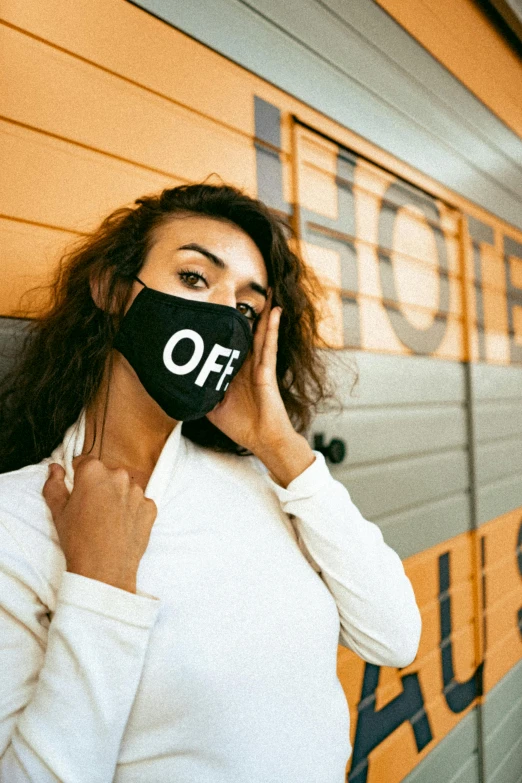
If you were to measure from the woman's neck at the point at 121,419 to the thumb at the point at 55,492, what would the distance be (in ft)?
0.38

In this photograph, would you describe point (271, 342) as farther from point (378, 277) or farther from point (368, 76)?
point (368, 76)

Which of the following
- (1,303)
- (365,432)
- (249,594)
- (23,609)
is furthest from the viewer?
(365,432)

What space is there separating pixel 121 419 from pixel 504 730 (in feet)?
9.36

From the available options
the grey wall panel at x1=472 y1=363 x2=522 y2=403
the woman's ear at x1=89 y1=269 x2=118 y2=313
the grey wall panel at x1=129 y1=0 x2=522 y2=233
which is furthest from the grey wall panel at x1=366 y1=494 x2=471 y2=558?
the grey wall panel at x1=129 y1=0 x2=522 y2=233

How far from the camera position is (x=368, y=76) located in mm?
2123

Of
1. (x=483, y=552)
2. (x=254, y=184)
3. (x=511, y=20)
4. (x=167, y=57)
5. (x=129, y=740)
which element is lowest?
(x=483, y=552)

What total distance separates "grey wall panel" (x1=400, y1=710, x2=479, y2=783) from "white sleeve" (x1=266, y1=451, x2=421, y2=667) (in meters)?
1.37

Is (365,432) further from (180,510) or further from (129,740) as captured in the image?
(129,740)

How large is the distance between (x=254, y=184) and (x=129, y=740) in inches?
58.5

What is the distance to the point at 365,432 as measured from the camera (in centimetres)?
203

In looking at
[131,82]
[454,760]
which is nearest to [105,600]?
[131,82]

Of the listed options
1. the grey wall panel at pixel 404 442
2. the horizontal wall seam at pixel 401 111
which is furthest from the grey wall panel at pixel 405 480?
the horizontal wall seam at pixel 401 111

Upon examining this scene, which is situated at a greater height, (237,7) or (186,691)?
(237,7)

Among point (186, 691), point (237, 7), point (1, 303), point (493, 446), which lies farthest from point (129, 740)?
point (493, 446)
